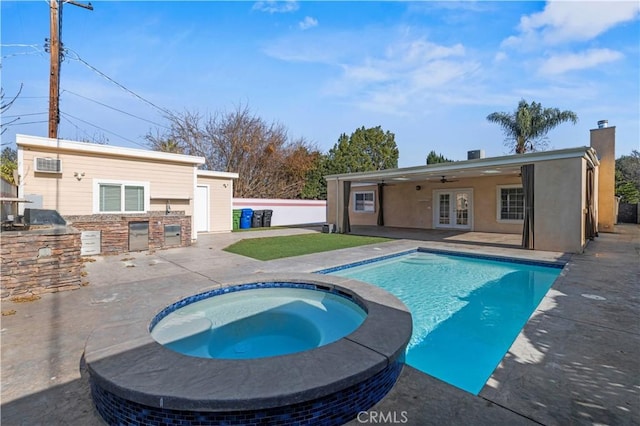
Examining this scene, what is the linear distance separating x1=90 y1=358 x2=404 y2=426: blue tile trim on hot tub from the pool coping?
2.6 inches

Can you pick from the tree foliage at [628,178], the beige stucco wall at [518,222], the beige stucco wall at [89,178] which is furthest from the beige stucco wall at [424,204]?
the tree foliage at [628,178]

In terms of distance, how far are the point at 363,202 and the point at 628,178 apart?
76.7 ft

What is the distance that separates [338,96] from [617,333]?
13.4 m

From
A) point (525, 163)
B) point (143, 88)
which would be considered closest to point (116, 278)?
point (525, 163)

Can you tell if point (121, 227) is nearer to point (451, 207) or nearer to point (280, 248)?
point (280, 248)

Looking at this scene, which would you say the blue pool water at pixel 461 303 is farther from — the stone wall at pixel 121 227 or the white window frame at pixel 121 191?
the white window frame at pixel 121 191

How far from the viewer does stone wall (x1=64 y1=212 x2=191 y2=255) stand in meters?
8.04

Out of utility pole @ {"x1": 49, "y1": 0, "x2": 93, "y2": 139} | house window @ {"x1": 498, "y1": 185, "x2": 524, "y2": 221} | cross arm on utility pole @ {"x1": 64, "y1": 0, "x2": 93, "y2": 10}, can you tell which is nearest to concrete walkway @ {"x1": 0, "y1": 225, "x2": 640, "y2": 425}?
utility pole @ {"x1": 49, "y1": 0, "x2": 93, "y2": 139}

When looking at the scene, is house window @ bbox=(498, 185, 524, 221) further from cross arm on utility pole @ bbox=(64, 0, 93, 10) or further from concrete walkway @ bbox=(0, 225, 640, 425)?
cross arm on utility pole @ bbox=(64, 0, 93, 10)

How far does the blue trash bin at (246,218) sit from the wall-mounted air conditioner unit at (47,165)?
881cm

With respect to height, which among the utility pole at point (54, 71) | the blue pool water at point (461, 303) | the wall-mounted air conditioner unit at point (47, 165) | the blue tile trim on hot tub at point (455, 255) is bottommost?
the blue pool water at point (461, 303)

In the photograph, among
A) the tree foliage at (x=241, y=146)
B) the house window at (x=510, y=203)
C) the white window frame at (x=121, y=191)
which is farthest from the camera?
the tree foliage at (x=241, y=146)

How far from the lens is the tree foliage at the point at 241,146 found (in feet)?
A: 67.4

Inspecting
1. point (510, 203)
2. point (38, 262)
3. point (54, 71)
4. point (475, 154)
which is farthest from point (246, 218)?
Answer: point (510, 203)
